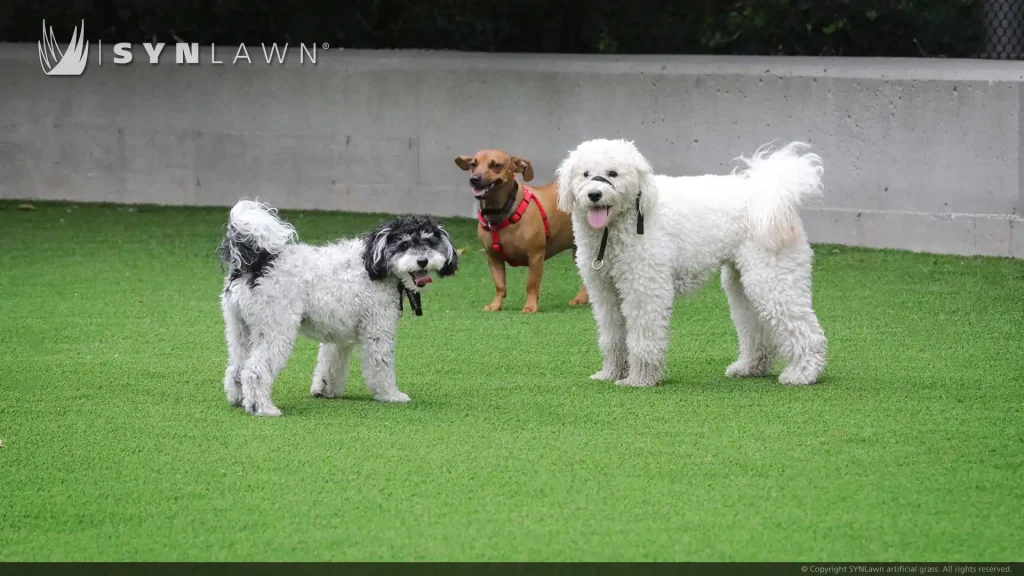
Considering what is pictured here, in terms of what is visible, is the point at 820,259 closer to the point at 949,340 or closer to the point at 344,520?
the point at 949,340

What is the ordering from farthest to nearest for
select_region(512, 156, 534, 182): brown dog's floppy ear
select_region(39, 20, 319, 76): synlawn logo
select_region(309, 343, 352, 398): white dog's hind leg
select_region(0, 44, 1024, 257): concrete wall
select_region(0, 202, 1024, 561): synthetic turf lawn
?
select_region(39, 20, 319, 76): synlawn logo
select_region(0, 44, 1024, 257): concrete wall
select_region(512, 156, 534, 182): brown dog's floppy ear
select_region(309, 343, 352, 398): white dog's hind leg
select_region(0, 202, 1024, 561): synthetic turf lawn

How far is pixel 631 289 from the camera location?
6699 mm

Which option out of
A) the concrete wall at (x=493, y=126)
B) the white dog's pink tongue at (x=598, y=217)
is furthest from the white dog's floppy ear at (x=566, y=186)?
the concrete wall at (x=493, y=126)

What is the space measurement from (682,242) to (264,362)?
2.13 metres

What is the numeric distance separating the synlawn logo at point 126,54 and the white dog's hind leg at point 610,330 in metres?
8.01

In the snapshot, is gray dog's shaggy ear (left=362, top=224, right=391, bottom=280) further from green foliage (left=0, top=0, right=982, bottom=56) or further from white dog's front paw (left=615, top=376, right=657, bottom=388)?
green foliage (left=0, top=0, right=982, bottom=56)

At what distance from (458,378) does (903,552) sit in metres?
3.21

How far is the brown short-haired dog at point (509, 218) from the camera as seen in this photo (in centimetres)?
887

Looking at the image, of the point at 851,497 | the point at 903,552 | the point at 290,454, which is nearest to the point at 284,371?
the point at 290,454

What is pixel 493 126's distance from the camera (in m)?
13.3

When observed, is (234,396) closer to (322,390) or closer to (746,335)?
(322,390)

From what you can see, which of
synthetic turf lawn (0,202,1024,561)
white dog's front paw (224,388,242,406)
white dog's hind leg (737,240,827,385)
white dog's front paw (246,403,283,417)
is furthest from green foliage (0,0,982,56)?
white dog's front paw (246,403,283,417)

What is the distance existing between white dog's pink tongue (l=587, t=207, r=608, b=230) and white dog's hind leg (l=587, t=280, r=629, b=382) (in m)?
0.41

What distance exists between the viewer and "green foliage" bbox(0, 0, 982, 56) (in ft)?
42.0
